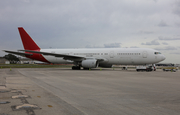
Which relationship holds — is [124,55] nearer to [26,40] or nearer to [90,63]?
[90,63]

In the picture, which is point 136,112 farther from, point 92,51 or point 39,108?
point 92,51

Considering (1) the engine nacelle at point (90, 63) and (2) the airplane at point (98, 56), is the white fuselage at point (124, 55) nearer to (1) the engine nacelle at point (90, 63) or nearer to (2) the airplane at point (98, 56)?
(2) the airplane at point (98, 56)

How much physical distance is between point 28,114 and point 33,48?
107 ft

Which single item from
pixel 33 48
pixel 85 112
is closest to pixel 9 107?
pixel 85 112

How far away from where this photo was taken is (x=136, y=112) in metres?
5.28

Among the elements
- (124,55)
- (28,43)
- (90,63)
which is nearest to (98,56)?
(90,63)

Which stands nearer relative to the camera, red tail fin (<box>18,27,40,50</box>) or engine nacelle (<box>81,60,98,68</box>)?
engine nacelle (<box>81,60,98,68</box>)

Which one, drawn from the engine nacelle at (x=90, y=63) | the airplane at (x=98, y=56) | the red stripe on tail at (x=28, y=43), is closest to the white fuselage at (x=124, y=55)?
the airplane at (x=98, y=56)

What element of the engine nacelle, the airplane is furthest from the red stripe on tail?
the engine nacelle

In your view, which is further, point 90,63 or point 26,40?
point 26,40

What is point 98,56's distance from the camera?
31859mm

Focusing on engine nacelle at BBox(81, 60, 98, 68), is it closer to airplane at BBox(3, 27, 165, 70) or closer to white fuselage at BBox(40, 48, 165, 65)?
airplane at BBox(3, 27, 165, 70)

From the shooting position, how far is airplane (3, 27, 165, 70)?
29.5 meters

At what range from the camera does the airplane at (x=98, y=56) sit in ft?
96.8
